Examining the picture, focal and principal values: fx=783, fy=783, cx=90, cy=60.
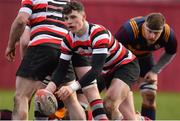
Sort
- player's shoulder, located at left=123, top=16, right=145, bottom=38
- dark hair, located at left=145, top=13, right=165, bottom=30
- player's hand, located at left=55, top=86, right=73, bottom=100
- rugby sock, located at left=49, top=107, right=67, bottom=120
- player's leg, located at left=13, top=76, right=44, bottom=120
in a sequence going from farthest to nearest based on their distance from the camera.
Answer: player's shoulder, located at left=123, top=16, right=145, bottom=38 → rugby sock, located at left=49, top=107, right=67, bottom=120 → dark hair, located at left=145, top=13, right=165, bottom=30 → player's leg, located at left=13, top=76, right=44, bottom=120 → player's hand, located at left=55, top=86, right=73, bottom=100

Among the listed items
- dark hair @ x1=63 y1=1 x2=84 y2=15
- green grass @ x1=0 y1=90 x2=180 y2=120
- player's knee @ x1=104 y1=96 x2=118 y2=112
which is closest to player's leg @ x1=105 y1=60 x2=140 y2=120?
player's knee @ x1=104 y1=96 x2=118 y2=112

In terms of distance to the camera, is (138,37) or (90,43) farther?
(138,37)

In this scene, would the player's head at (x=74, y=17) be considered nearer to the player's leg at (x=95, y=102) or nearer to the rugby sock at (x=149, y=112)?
the player's leg at (x=95, y=102)

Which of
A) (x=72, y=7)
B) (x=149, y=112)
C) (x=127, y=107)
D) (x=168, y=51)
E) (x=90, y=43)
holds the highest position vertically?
(x=72, y=7)

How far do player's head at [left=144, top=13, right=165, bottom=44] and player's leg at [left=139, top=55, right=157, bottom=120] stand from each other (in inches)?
45.0

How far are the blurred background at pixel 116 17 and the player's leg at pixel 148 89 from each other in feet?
26.5

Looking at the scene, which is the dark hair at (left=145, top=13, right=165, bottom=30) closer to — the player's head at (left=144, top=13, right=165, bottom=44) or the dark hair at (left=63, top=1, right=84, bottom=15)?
the player's head at (left=144, top=13, right=165, bottom=44)

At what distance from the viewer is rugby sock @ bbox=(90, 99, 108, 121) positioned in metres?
8.74

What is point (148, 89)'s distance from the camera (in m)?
11.1

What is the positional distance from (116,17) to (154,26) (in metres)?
10.1

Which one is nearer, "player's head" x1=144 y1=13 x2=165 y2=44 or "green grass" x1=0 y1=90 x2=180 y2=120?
"player's head" x1=144 y1=13 x2=165 y2=44

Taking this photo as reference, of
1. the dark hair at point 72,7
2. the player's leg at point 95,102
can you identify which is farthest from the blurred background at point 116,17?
the dark hair at point 72,7

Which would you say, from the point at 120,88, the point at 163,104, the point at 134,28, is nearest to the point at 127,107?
the point at 120,88

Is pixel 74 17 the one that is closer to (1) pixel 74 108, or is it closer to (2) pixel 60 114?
(1) pixel 74 108
